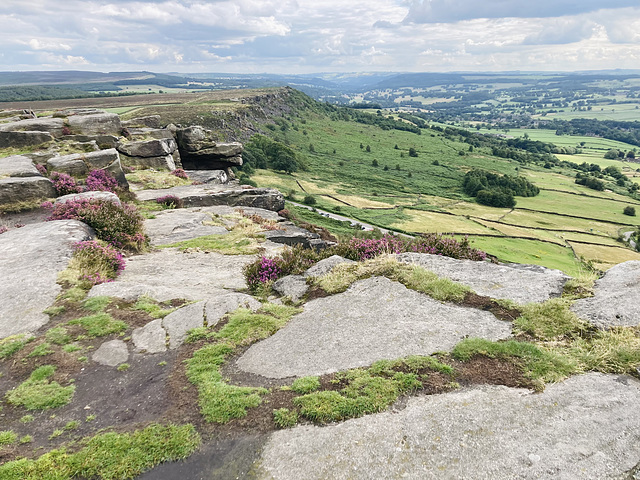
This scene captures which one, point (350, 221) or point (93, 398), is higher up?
point (93, 398)

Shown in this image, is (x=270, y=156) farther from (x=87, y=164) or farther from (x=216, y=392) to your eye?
(x=216, y=392)

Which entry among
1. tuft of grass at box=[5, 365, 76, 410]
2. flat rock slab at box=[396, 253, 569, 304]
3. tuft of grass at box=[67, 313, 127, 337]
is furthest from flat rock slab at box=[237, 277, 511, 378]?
tuft of grass at box=[67, 313, 127, 337]

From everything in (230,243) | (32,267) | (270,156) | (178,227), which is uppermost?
(32,267)

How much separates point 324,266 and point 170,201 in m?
Result: 17.3

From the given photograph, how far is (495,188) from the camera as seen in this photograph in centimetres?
12744

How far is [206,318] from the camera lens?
35.9ft

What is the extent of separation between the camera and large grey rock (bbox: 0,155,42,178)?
2084 cm

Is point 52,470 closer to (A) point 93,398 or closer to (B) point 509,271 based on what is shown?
(A) point 93,398

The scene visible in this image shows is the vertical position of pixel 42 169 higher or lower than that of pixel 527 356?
higher

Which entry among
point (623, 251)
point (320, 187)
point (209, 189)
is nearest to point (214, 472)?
point (209, 189)

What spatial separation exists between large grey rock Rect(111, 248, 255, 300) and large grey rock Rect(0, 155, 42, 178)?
35.3 feet

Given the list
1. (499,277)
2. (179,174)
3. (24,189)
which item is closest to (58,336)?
(499,277)

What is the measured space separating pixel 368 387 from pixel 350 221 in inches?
3014

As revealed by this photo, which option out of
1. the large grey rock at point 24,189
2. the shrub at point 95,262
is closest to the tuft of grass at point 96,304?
the shrub at point 95,262
